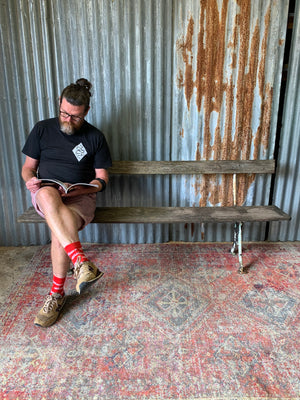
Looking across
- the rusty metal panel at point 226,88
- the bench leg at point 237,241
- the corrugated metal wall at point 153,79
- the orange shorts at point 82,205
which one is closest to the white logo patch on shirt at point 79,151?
the orange shorts at point 82,205

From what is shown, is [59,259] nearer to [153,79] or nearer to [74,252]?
[74,252]

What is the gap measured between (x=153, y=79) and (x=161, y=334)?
261cm

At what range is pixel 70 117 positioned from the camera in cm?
288

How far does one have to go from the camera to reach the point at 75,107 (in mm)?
2818

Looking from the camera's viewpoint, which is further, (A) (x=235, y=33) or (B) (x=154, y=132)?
(B) (x=154, y=132)

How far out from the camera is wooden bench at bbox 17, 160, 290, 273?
10.6 ft

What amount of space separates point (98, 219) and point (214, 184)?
1.51 meters

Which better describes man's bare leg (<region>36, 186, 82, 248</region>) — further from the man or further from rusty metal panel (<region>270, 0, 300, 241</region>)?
rusty metal panel (<region>270, 0, 300, 241</region>)

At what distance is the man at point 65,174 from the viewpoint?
2.59 meters

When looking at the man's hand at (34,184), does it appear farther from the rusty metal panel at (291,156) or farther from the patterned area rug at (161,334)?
the rusty metal panel at (291,156)

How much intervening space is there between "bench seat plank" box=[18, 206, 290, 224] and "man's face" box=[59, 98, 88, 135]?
0.91 metres

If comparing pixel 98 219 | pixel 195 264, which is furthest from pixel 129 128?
pixel 195 264

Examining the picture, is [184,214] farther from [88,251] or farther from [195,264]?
[88,251]

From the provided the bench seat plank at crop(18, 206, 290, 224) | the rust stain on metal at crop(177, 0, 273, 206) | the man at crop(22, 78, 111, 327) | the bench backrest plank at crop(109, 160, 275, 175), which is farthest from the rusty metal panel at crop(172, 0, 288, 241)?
the man at crop(22, 78, 111, 327)
